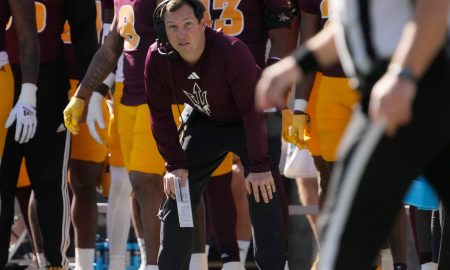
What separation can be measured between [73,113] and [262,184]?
1455 mm

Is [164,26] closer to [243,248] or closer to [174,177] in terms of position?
[174,177]

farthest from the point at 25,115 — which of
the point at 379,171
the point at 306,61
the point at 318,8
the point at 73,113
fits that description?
the point at 379,171

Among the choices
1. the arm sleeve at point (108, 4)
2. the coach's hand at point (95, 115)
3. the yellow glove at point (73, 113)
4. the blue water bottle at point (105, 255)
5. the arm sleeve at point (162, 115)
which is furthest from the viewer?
the blue water bottle at point (105, 255)

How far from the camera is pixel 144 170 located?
20.8 feet

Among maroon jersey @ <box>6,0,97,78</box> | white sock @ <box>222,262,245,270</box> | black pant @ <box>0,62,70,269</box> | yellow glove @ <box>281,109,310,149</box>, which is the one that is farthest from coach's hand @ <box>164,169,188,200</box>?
maroon jersey @ <box>6,0,97,78</box>

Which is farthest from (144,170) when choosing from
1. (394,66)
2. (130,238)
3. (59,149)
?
(394,66)

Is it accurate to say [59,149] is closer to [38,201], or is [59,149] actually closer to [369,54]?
[38,201]

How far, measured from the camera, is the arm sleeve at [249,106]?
17.3ft

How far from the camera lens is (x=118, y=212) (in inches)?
286

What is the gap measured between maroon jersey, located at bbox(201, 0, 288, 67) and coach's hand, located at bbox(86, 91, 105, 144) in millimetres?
927

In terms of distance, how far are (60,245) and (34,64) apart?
1.02 m

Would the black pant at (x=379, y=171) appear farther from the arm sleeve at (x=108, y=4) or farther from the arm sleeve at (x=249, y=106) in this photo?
the arm sleeve at (x=108, y=4)

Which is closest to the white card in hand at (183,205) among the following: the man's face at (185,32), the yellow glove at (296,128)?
the man's face at (185,32)

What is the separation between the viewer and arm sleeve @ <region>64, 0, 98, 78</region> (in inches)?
268
